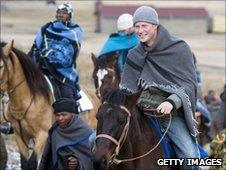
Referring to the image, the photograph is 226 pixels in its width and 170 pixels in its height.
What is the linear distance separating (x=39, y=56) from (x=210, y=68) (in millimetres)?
18599

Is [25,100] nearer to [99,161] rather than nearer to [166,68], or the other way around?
[166,68]

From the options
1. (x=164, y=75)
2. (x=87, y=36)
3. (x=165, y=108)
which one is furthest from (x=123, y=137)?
(x=87, y=36)

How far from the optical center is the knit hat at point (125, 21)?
11812mm

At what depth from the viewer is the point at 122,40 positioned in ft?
39.2

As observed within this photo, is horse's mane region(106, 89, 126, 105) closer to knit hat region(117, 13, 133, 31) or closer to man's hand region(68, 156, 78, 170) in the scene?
man's hand region(68, 156, 78, 170)

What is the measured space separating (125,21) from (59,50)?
145 cm

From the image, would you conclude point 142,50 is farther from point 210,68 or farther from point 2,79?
point 210,68

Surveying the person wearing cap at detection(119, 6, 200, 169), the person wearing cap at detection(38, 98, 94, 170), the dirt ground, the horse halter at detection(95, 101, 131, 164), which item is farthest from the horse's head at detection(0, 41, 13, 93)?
the horse halter at detection(95, 101, 131, 164)

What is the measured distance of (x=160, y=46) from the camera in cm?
629

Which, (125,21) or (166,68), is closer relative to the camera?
(166,68)

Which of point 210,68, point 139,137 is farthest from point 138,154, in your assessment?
point 210,68

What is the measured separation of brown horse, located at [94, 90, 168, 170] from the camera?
5559mm

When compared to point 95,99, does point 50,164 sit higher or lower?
higher

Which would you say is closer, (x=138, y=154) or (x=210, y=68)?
(x=138, y=154)
